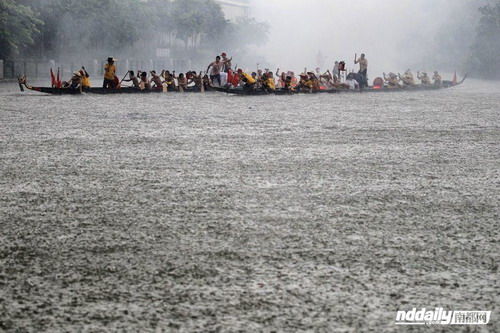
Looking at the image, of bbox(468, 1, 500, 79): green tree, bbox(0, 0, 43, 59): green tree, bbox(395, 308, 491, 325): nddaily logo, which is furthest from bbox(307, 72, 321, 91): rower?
bbox(468, 1, 500, 79): green tree

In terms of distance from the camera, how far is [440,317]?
307 cm

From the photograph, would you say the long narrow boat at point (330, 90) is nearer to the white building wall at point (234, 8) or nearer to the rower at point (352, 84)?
the rower at point (352, 84)

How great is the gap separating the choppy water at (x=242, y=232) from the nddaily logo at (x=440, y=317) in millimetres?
59

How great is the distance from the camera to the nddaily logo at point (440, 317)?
3014 millimetres

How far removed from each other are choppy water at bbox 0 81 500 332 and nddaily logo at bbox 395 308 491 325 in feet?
0.19

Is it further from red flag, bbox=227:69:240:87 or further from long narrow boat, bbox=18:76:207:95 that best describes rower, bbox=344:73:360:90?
long narrow boat, bbox=18:76:207:95

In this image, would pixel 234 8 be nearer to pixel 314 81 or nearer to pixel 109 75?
pixel 314 81

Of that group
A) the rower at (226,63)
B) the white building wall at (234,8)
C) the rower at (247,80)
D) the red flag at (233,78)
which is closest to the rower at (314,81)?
the red flag at (233,78)

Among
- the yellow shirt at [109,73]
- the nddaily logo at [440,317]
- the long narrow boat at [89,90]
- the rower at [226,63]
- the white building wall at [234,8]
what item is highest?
the white building wall at [234,8]

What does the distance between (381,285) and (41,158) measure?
215 inches

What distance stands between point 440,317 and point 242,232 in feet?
5.76

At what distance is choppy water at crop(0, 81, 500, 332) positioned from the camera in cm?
317

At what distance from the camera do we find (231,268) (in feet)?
12.3

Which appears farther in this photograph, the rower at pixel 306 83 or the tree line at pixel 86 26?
the tree line at pixel 86 26
